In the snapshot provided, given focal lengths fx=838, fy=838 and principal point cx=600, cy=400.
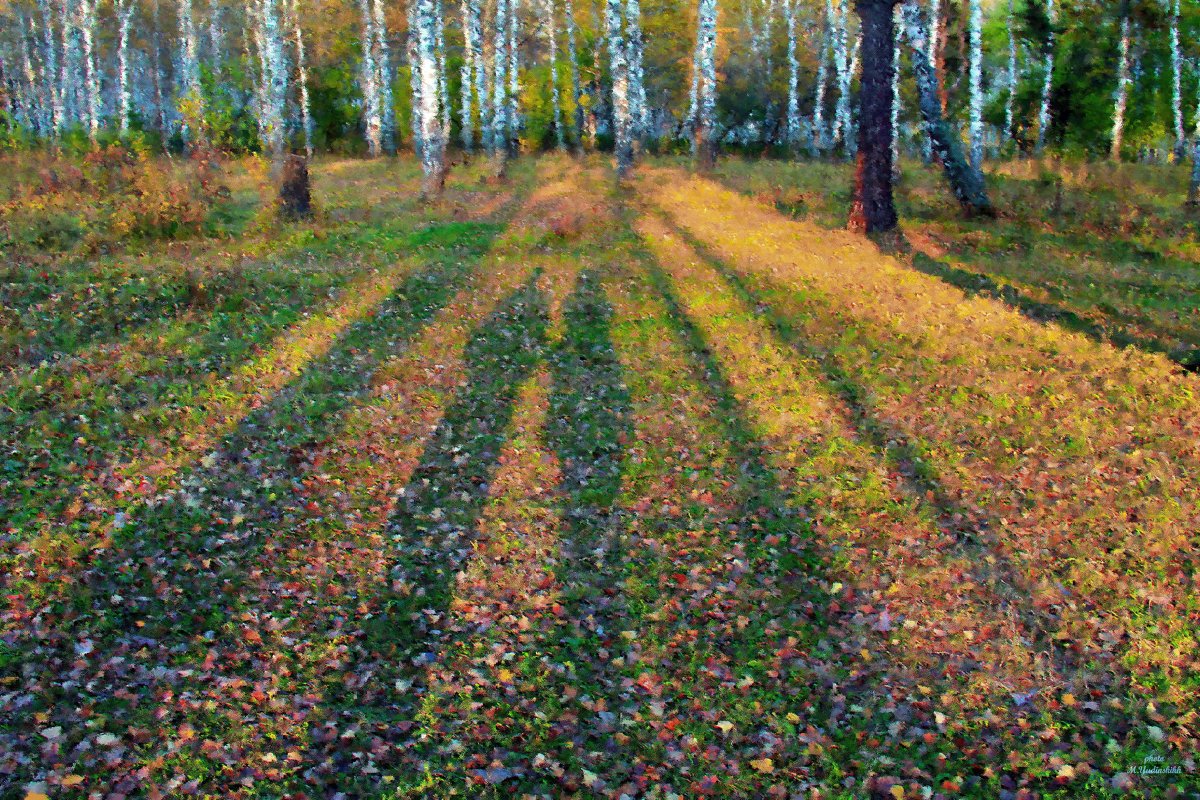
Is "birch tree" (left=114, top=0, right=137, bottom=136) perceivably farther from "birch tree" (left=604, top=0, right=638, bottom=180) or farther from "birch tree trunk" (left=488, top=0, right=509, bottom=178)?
Result: "birch tree" (left=604, top=0, right=638, bottom=180)

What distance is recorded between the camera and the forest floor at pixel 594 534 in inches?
204

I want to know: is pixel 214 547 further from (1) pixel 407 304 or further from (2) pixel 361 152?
(2) pixel 361 152

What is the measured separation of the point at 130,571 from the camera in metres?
6.55

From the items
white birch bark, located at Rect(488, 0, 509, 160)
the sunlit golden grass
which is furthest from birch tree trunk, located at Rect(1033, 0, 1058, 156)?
the sunlit golden grass

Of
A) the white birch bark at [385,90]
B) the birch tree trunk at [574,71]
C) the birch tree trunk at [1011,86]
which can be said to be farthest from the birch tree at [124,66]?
the birch tree trunk at [1011,86]

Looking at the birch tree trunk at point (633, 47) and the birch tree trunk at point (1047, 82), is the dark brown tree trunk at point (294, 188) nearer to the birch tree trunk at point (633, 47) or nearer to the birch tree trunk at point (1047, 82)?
the birch tree trunk at point (633, 47)

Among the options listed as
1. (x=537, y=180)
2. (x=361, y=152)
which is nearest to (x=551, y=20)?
(x=361, y=152)

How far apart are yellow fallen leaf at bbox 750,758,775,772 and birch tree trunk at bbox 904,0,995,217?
16606 mm

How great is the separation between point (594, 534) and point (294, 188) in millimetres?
13460

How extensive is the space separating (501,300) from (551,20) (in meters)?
31.9

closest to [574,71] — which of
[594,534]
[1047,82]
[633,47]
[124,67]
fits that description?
[633,47]

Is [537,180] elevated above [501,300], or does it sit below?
above

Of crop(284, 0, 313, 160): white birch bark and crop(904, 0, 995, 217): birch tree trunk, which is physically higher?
crop(284, 0, 313, 160): white birch bark

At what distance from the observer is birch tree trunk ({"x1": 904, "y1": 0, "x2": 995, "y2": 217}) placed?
18.8 m
